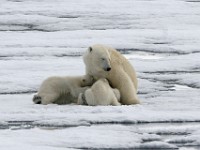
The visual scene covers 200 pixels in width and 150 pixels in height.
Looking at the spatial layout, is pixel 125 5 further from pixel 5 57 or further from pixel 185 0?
pixel 5 57

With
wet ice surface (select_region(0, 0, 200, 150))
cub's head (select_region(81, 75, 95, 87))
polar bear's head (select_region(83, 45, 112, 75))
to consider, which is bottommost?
wet ice surface (select_region(0, 0, 200, 150))

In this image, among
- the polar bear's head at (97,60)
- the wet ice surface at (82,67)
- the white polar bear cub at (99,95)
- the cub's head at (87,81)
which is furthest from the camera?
the cub's head at (87,81)

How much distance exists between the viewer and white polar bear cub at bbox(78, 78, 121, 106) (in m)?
6.55

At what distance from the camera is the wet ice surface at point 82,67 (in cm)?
557

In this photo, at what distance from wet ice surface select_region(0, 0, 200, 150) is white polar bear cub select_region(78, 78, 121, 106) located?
13 cm

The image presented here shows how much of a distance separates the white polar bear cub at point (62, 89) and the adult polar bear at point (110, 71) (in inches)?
4.7

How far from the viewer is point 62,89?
686 centimetres

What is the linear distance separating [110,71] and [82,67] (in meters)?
1.94

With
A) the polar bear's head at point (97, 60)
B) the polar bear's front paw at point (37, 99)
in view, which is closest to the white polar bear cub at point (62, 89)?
the polar bear's front paw at point (37, 99)

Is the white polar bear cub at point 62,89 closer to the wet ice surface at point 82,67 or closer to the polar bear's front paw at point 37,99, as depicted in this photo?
the polar bear's front paw at point 37,99

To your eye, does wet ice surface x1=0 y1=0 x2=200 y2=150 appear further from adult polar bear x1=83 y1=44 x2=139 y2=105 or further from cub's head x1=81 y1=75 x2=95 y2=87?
cub's head x1=81 y1=75 x2=95 y2=87

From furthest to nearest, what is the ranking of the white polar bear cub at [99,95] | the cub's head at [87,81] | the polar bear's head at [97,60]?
the cub's head at [87,81] → the polar bear's head at [97,60] → the white polar bear cub at [99,95]

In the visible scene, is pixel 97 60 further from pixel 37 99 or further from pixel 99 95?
pixel 37 99

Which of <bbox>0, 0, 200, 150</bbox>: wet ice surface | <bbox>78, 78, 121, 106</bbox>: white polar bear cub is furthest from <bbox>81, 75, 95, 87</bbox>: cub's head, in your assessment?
<bbox>0, 0, 200, 150</bbox>: wet ice surface
